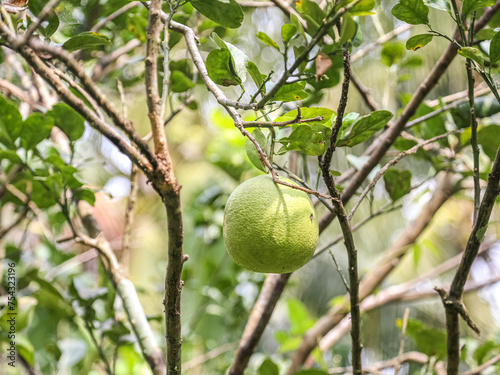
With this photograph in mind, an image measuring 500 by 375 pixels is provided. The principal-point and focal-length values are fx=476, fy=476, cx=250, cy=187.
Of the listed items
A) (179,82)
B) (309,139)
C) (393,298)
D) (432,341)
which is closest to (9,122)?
(179,82)

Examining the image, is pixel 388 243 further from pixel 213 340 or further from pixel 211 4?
pixel 211 4

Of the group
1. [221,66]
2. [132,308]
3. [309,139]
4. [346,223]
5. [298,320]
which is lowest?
[298,320]

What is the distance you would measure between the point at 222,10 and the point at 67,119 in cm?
38

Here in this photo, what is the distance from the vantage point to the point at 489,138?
754 millimetres

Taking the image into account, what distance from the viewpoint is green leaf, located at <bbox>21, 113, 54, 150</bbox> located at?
787mm

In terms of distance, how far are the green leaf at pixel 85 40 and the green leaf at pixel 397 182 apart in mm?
505

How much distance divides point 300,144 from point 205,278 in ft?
2.85

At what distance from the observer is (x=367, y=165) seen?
2.66ft

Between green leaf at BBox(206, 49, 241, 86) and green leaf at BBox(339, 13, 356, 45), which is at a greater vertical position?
green leaf at BBox(206, 49, 241, 86)

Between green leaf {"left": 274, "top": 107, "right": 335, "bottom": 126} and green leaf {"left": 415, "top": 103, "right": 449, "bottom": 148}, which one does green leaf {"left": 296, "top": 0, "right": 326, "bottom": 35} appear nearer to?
green leaf {"left": 274, "top": 107, "right": 335, "bottom": 126}

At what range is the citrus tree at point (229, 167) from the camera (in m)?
0.49

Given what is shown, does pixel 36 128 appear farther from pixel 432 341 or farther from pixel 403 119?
pixel 432 341

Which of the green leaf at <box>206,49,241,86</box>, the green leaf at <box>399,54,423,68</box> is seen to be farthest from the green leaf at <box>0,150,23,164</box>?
the green leaf at <box>399,54,423,68</box>

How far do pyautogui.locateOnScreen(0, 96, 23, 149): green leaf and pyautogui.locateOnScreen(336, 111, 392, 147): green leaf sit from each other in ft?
1.72
